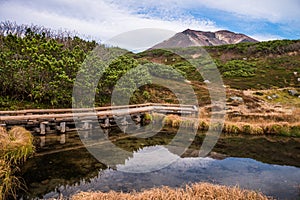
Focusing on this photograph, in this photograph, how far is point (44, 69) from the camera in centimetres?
2075

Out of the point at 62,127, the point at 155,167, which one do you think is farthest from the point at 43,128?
the point at 155,167

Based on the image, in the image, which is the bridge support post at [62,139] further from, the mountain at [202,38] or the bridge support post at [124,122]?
the mountain at [202,38]

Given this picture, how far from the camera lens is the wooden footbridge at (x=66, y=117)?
16.4m

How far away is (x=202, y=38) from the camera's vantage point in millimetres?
133375

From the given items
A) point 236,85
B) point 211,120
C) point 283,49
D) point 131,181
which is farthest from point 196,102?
point 283,49

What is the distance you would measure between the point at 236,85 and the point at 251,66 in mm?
16219

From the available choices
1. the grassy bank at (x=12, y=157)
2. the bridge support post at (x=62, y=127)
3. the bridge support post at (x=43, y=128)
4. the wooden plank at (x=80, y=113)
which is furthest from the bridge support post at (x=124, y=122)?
the grassy bank at (x=12, y=157)

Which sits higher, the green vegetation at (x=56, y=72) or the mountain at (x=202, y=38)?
the mountain at (x=202, y=38)

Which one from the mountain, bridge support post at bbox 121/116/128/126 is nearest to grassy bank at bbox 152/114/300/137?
bridge support post at bbox 121/116/128/126

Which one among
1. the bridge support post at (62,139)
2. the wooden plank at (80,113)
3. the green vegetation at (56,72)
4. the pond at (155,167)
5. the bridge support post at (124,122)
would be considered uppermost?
the green vegetation at (56,72)

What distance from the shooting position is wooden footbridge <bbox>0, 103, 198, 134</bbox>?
53.8 feet

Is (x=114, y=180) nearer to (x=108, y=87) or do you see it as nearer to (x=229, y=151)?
(x=229, y=151)

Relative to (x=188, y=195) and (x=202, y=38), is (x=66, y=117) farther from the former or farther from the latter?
(x=202, y=38)

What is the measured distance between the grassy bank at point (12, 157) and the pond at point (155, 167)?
1.28 ft
